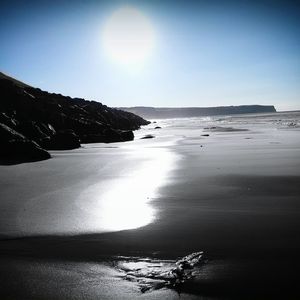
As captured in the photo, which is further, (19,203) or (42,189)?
(42,189)

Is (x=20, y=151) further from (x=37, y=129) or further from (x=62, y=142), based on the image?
(x=37, y=129)

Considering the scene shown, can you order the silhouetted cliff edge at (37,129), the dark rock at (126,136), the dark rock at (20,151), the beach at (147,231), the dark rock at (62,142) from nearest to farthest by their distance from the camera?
1. the beach at (147,231)
2. the dark rock at (20,151)
3. the silhouetted cliff edge at (37,129)
4. the dark rock at (62,142)
5. the dark rock at (126,136)

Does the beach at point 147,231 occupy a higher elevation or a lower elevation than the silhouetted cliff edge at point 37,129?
lower

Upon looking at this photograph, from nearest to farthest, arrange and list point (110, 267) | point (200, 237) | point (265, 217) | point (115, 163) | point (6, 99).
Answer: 1. point (110, 267)
2. point (200, 237)
3. point (265, 217)
4. point (115, 163)
5. point (6, 99)

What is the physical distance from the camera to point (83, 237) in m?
5.05

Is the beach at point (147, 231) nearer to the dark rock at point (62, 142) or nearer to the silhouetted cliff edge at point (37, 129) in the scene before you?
the silhouetted cliff edge at point (37, 129)

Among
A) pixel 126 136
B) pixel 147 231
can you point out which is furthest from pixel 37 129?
pixel 147 231

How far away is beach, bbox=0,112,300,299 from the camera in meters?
3.63

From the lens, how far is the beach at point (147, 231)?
3629 millimetres

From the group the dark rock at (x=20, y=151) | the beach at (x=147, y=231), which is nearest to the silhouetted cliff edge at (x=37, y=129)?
the dark rock at (x=20, y=151)

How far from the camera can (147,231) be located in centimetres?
527

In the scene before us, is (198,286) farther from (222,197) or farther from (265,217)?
(222,197)

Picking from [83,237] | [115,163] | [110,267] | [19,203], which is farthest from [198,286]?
[115,163]

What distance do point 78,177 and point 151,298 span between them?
6.88m
